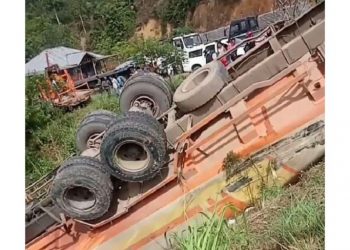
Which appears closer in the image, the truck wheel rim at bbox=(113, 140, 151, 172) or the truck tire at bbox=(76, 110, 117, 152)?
the truck wheel rim at bbox=(113, 140, 151, 172)

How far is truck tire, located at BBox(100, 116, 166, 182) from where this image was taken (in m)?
2.24

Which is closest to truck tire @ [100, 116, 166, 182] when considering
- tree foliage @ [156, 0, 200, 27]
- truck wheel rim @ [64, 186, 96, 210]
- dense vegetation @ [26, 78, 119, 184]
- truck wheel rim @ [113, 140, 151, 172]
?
truck wheel rim @ [113, 140, 151, 172]

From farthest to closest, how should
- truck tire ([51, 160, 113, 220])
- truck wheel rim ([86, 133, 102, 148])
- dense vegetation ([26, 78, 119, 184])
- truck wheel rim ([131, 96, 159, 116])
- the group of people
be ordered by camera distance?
truck wheel rim ([131, 96, 159, 116])
the group of people
truck wheel rim ([86, 133, 102, 148])
truck tire ([51, 160, 113, 220])
dense vegetation ([26, 78, 119, 184])

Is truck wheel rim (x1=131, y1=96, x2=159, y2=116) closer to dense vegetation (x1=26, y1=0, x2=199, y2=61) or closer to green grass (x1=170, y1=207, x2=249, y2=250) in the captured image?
dense vegetation (x1=26, y1=0, x2=199, y2=61)

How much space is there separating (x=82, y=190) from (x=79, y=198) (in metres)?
0.04

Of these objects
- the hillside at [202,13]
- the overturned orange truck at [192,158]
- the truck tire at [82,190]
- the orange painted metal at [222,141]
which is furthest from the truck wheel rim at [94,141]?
the hillside at [202,13]

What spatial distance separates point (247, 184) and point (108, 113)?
766mm

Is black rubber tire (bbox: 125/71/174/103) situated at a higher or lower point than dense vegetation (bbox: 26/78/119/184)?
higher

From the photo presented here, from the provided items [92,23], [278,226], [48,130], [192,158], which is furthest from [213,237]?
[92,23]

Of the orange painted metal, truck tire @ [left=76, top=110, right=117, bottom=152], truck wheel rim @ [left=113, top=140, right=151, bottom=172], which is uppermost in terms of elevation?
truck tire @ [left=76, top=110, right=117, bottom=152]

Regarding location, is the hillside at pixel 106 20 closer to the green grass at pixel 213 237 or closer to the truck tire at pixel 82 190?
the truck tire at pixel 82 190

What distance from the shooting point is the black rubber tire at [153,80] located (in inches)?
111

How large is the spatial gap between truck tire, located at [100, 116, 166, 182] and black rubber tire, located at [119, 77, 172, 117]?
1.79 feet

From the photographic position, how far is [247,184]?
227 centimetres
